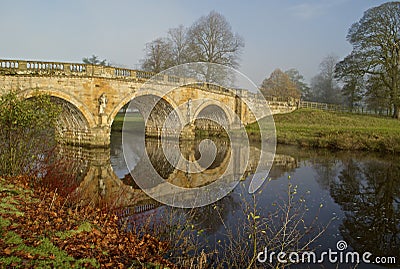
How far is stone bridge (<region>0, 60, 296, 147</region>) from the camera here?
15320mm

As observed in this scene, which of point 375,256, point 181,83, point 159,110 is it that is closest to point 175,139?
point 159,110

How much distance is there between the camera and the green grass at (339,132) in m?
19.2

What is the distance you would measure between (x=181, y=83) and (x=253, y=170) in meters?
11.9

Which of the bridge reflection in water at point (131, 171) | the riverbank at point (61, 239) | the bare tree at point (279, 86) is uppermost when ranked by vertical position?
the bare tree at point (279, 86)

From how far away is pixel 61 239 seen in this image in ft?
16.0

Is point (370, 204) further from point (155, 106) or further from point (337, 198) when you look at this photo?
point (155, 106)

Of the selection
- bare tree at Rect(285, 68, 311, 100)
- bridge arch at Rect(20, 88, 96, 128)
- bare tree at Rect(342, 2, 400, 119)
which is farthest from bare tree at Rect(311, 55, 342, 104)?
bridge arch at Rect(20, 88, 96, 128)

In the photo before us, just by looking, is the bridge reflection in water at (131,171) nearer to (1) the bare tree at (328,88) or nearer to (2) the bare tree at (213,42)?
(2) the bare tree at (213,42)

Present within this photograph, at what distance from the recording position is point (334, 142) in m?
20.7

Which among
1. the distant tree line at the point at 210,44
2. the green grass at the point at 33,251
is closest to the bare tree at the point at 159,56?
the distant tree line at the point at 210,44

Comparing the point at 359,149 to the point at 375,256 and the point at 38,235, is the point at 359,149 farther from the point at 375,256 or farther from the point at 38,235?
the point at 38,235

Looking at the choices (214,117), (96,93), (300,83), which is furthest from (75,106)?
(300,83)

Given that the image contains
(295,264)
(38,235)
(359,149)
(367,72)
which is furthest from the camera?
(367,72)

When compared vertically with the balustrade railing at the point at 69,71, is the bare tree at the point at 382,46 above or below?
above
